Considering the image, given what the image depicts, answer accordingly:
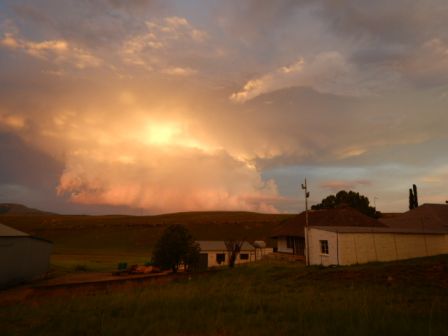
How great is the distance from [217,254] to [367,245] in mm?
29364

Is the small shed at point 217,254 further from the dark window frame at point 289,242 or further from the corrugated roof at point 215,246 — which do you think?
the dark window frame at point 289,242

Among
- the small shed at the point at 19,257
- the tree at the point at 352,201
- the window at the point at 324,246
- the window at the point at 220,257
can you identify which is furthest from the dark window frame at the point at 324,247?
the tree at the point at 352,201

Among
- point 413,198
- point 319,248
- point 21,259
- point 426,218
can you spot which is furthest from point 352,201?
point 21,259

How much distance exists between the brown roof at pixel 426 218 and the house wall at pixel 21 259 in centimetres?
4584

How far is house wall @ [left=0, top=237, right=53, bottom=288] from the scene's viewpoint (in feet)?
107

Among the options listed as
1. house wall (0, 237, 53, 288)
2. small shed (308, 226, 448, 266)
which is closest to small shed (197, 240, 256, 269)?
small shed (308, 226, 448, 266)

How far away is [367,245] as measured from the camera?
115 feet

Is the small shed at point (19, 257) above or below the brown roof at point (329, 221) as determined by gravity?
below

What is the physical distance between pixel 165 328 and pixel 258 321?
239 centimetres

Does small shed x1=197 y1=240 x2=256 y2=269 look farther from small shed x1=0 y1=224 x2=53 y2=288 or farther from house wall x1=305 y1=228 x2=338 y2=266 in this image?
small shed x1=0 y1=224 x2=53 y2=288

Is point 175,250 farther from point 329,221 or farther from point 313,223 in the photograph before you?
point 329,221

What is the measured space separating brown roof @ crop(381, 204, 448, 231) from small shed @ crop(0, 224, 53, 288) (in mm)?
45862

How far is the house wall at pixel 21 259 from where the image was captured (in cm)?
3256

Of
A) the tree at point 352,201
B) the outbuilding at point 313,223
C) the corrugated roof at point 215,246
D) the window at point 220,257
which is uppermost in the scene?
the tree at point 352,201
